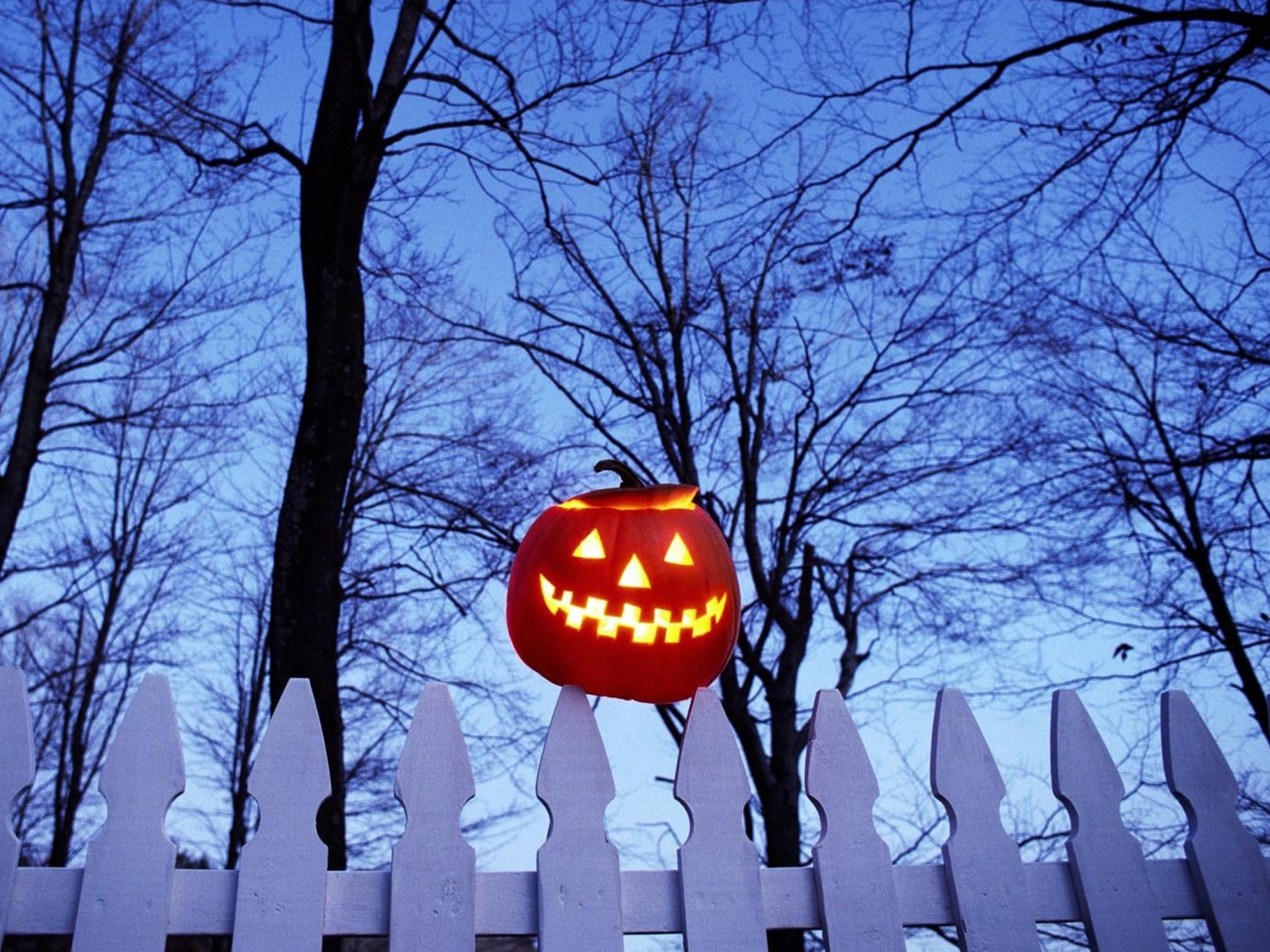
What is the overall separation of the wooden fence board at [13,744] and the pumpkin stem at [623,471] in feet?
5.24

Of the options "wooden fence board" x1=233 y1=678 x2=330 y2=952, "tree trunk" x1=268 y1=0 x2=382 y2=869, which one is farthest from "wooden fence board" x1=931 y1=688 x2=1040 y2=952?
"tree trunk" x1=268 y1=0 x2=382 y2=869

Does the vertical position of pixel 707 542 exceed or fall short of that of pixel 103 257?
it falls short

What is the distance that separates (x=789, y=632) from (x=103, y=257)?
23.2 ft

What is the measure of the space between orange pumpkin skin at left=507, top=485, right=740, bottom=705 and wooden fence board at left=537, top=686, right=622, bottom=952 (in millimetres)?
236

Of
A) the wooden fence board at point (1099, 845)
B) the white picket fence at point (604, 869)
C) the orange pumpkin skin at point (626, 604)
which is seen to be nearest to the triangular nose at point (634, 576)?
the orange pumpkin skin at point (626, 604)

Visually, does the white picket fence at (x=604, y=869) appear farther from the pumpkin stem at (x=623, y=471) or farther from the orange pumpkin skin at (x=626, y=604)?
the pumpkin stem at (x=623, y=471)

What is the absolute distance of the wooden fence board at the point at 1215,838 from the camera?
2326 millimetres

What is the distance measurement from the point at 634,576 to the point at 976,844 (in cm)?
108

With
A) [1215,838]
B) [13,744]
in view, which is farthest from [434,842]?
[1215,838]

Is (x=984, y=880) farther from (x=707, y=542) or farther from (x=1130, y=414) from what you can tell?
(x=1130, y=414)

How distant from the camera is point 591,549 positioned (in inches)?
105

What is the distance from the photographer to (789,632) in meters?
7.80

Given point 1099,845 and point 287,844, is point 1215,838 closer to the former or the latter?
point 1099,845

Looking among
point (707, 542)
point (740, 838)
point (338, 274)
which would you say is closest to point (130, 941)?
point (740, 838)
